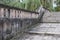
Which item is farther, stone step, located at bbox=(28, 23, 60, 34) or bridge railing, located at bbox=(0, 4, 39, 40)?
stone step, located at bbox=(28, 23, 60, 34)

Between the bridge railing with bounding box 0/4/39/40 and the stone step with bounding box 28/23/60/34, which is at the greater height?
the bridge railing with bounding box 0/4/39/40

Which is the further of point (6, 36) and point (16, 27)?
point (16, 27)

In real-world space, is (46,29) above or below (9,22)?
below

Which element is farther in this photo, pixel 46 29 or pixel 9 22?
pixel 46 29

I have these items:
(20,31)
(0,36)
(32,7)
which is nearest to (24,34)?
(20,31)

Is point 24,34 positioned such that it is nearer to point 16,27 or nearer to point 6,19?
point 16,27

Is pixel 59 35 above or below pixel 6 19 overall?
below

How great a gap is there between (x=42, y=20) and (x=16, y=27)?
10.6ft

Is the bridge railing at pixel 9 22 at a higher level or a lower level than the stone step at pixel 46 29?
higher

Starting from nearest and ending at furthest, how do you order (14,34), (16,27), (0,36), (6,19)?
(0,36) → (6,19) → (14,34) → (16,27)

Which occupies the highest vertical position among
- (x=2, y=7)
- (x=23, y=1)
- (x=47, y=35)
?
(x=23, y=1)

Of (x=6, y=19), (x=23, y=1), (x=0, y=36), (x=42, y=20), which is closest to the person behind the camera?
(x=0, y=36)

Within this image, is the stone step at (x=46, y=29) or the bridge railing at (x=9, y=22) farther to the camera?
the stone step at (x=46, y=29)

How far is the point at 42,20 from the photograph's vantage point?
23.1ft
